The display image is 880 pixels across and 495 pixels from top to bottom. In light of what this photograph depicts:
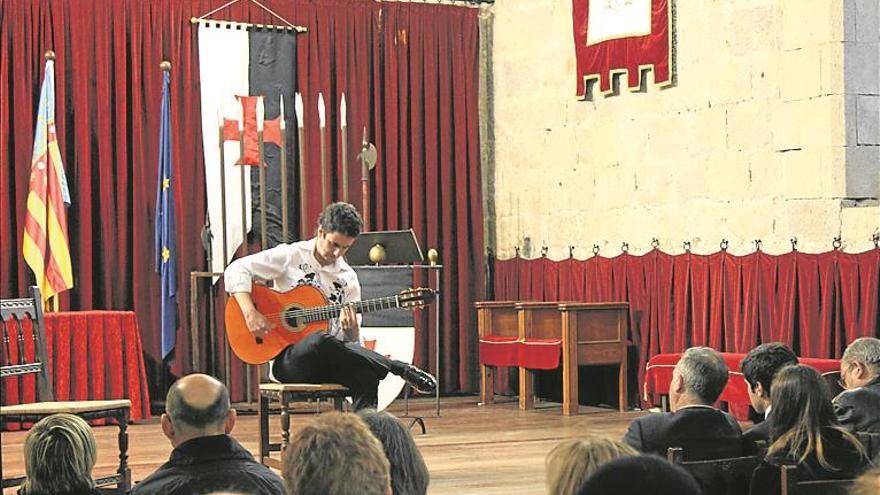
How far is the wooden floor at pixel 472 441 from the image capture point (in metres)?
6.65

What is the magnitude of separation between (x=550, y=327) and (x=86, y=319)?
119 inches

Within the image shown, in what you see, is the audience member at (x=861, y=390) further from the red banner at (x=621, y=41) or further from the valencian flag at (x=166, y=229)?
the valencian flag at (x=166, y=229)

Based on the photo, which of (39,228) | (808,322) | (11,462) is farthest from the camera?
(39,228)

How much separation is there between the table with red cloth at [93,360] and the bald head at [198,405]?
5.27 metres

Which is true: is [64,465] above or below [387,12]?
below

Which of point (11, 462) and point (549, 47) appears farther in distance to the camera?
point (549, 47)

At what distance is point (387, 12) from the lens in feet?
36.2

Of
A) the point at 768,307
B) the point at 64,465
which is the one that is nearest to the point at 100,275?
the point at 768,307

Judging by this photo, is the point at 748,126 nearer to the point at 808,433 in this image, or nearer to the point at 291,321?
the point at 291,321

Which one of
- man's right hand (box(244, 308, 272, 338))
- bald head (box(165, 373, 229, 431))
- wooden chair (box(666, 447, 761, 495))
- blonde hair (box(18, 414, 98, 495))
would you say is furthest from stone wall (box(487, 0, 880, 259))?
blonde hair (box(18, 414, 98, 495))

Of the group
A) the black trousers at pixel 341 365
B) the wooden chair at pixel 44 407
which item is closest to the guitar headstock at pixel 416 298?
the black trousers at pixel 341 365

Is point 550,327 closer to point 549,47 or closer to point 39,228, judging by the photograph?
point 549,47

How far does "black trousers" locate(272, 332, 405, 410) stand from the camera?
6.24 metres

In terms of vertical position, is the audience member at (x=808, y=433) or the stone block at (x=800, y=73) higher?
the stone block at (x=800, y=73)
